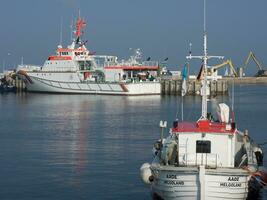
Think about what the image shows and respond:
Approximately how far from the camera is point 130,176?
2778cm

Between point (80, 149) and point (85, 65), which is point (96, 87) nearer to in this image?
point (85, 65)

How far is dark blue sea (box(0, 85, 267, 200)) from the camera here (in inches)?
996

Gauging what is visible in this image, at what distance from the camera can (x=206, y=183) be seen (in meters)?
20.1

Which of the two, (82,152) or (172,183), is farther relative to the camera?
(82,152)

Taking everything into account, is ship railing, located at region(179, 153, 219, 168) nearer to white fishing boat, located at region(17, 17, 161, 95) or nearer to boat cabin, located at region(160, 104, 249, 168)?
boat cabin, located at region(160, 104, 249, 168)

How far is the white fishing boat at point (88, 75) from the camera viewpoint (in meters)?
97.4

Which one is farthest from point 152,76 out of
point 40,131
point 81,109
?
point 40,131

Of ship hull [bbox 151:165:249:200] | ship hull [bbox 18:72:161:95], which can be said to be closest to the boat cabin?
ship hull [bbox 151:165:249:200]

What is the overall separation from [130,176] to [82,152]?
785 centimetres

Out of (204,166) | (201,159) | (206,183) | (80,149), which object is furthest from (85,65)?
(206,183)

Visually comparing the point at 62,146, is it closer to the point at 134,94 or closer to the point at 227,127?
the point at 227,127

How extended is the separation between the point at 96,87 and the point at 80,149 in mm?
61953

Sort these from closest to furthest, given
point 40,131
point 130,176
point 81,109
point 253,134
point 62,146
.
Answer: point 130,176, point 62,146, point 253,134, point 40,131, point 81,109

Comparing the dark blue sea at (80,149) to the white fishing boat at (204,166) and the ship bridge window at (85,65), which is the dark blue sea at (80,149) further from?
the ship bridge window at (85,65)
